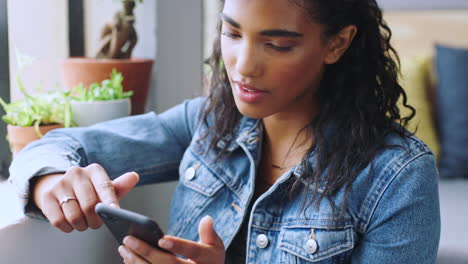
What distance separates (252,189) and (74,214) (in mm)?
360

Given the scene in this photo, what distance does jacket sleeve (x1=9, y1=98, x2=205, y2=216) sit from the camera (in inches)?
37.2

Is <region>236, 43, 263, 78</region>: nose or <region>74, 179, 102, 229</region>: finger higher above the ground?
<region>236, 43, 263, 78</region>: nose

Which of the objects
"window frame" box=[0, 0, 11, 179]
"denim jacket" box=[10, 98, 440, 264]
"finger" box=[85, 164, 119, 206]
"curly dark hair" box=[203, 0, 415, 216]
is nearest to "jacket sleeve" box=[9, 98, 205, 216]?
"denim jacket" box=[10, 98, 440, 264]

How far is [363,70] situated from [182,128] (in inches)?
16.7

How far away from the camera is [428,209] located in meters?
0.89

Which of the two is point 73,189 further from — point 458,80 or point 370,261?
point 458,80

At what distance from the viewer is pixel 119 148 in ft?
3.65

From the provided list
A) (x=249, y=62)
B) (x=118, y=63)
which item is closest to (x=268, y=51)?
(x=249, y=62)

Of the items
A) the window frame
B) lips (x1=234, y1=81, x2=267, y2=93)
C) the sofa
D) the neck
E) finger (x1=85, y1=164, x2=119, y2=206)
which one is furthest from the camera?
the sofa

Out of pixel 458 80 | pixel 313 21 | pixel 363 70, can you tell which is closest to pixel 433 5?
pixel 458 80

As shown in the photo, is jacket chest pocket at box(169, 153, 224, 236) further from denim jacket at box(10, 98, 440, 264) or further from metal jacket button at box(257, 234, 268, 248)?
metal jacket button at box(257, 234, 268, 248)

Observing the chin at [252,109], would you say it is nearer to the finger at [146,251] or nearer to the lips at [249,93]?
the lips at [249,93]

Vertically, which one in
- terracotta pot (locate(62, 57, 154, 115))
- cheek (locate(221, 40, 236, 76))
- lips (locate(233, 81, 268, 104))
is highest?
cheek (locate(221, 40, 236, 76))

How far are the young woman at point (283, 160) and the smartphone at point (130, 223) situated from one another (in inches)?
0.6
